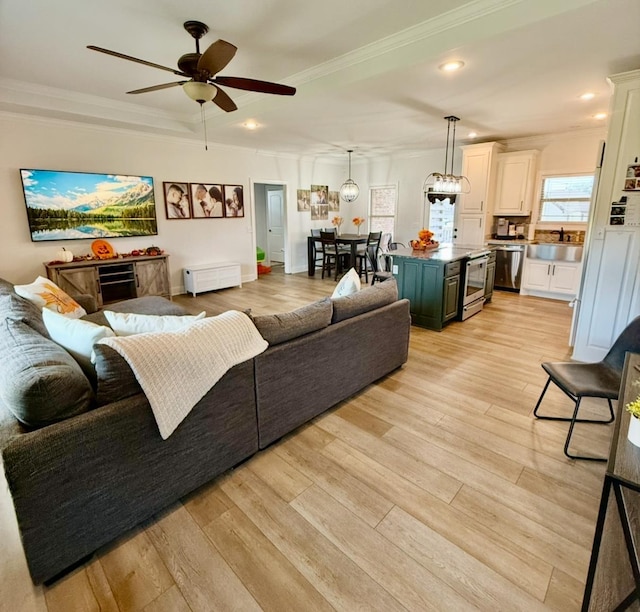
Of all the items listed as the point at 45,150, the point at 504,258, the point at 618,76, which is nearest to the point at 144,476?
the point at 618,76

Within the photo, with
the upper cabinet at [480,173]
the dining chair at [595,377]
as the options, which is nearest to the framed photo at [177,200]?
the upper cabinet at [480,173]

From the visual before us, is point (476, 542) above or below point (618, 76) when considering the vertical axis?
below

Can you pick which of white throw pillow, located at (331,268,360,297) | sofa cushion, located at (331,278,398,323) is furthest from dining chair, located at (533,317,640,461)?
white throw pillow, located at (331,268,360,297)

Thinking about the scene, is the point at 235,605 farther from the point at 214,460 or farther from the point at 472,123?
the point at 472,123

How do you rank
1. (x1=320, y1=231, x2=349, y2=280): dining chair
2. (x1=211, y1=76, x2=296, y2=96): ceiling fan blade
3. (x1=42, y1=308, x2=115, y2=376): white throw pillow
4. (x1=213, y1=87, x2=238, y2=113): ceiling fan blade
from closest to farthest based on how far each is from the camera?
(x1=42, y1=308, x2=115, y2=376): white throw pillow
(x1=211, y1=76, x2=296, y2=96): ceiling fan blade
(x1=213, y1=87, x2=238, y2=113): ceiling fan blade
(x1=320, y1=231, x2=349, y2=280): dining chair

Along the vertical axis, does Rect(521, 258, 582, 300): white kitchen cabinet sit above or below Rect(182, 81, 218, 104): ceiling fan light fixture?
below

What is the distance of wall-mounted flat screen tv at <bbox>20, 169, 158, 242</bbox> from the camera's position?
4.56m

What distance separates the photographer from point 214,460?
1863mm

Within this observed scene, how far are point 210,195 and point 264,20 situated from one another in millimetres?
4139

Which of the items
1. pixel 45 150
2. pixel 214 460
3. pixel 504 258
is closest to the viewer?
pixel 214 460

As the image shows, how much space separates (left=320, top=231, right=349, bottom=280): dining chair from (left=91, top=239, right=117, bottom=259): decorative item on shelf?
382 cm

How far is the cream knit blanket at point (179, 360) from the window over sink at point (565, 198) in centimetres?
637

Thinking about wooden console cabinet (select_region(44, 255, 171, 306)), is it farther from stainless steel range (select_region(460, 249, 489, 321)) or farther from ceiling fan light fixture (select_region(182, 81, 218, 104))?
stainless steel range (select_region(460, 249, 489, 321))

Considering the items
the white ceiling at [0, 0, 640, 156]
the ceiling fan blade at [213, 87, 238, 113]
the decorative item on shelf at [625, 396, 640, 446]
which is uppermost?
the white ceiling at [0, 0, 640, 156]
